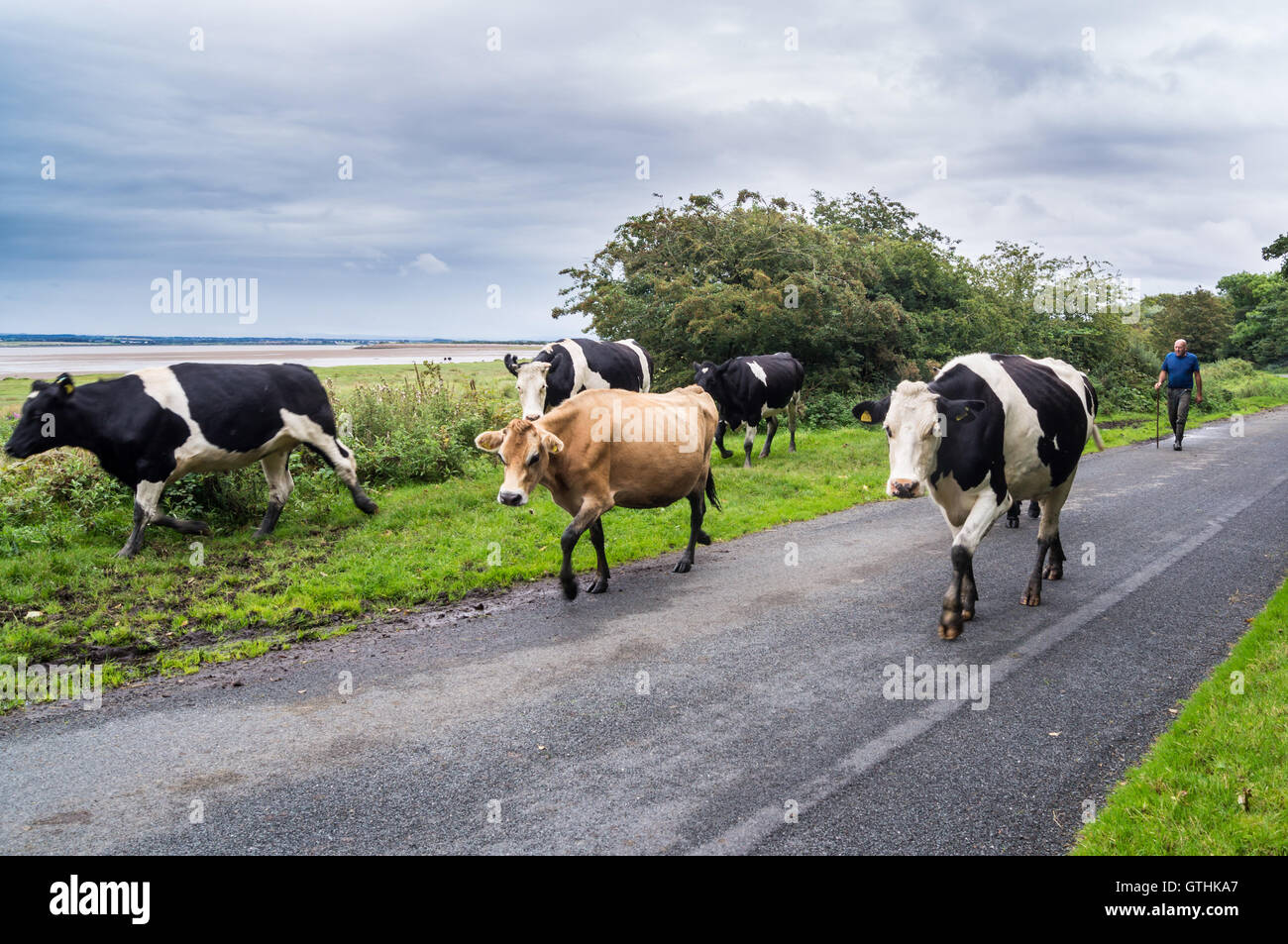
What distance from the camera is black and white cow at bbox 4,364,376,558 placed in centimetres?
881

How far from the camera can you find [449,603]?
7.69 meters

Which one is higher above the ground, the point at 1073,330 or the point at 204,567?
the point at 1073,330

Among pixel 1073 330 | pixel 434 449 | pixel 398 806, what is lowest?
pixel 398 806

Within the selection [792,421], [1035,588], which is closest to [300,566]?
[1035,588]

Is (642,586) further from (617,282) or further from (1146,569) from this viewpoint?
(617,282)

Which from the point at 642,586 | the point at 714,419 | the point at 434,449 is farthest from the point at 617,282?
the point at 642,586

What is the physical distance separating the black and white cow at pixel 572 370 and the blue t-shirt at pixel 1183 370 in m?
11.1

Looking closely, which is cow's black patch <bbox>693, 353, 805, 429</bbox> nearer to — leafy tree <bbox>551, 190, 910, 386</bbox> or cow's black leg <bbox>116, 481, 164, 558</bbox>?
leafy tree <bbox>551, 190, 910, 386</bbox>

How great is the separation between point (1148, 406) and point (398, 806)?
95.3 feet

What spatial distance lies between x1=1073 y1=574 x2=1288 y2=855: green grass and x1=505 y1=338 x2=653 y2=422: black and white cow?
8.72m

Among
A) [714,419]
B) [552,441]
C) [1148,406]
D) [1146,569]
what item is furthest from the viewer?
[1148,406]

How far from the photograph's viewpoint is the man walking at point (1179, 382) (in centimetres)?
1688

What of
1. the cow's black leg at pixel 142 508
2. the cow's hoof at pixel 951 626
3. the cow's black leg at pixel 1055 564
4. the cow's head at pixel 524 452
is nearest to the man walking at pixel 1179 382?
the cow's black leg at pixel 1055 564

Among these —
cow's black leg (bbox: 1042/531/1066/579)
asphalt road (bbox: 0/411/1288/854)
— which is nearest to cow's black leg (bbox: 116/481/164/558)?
asphalt road (bbox: 0/411/1288/854)
